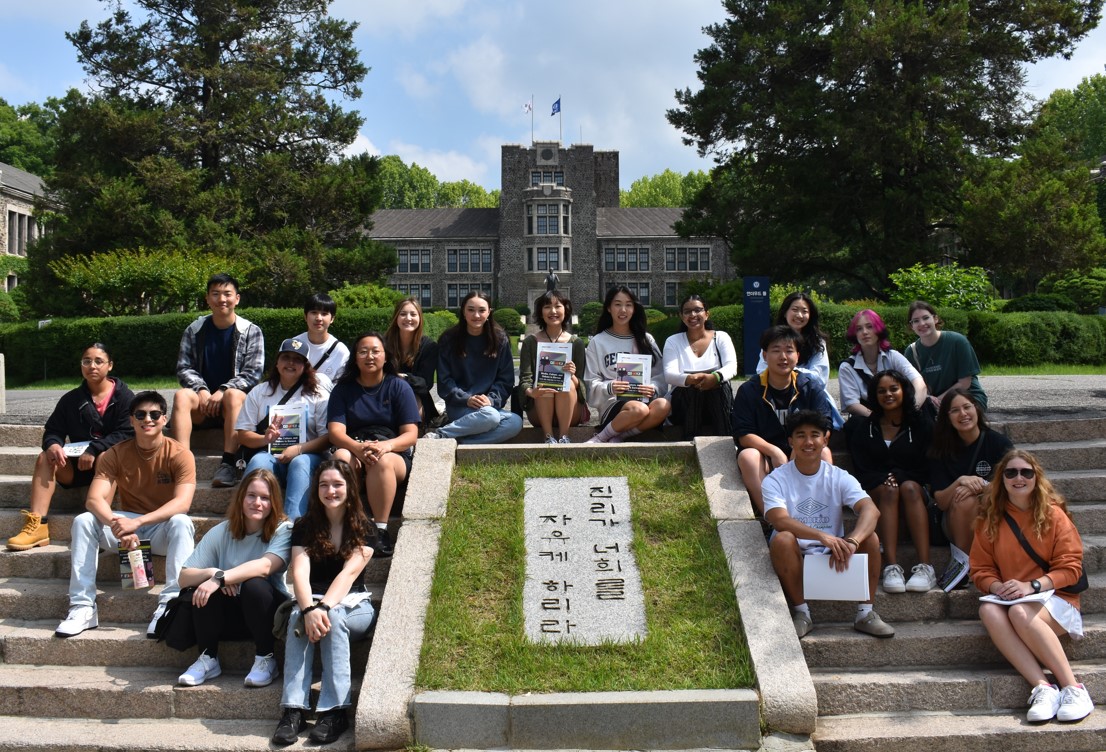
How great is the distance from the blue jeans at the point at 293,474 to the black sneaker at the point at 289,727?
3.95 ft

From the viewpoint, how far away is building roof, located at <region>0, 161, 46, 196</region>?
49.3 m

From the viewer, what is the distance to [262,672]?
15.1 feet

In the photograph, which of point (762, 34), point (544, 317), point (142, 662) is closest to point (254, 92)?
point (762, 34)

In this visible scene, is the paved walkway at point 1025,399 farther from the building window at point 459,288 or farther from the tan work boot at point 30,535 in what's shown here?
the building window at point 459,288

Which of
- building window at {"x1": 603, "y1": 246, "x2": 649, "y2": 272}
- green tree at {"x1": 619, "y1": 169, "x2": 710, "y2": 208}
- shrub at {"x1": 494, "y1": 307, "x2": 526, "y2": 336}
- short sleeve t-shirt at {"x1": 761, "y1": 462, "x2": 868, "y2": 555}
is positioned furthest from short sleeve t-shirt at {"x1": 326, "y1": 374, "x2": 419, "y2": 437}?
green tree at {"x1": 619, "y1": 169, "x2": 710, "y2": 208}

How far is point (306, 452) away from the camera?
5.80 metres

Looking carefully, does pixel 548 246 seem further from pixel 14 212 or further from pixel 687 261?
pixel 14 212

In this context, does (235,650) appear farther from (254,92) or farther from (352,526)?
(254,92)

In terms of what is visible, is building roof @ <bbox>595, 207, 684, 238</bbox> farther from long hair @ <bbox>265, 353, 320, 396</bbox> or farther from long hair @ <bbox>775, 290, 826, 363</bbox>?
long hair @ <bbox>265, 353, 320, 396</bbox>

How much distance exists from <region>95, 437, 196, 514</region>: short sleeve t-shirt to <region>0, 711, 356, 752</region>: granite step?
1351 mm

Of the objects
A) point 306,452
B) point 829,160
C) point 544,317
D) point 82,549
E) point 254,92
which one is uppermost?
point 254,92

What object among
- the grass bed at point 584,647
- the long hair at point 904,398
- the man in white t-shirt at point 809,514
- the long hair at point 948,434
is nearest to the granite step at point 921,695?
the man in white t-shirt at point 809,514

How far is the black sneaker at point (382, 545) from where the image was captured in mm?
5172

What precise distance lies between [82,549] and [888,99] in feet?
71.9
